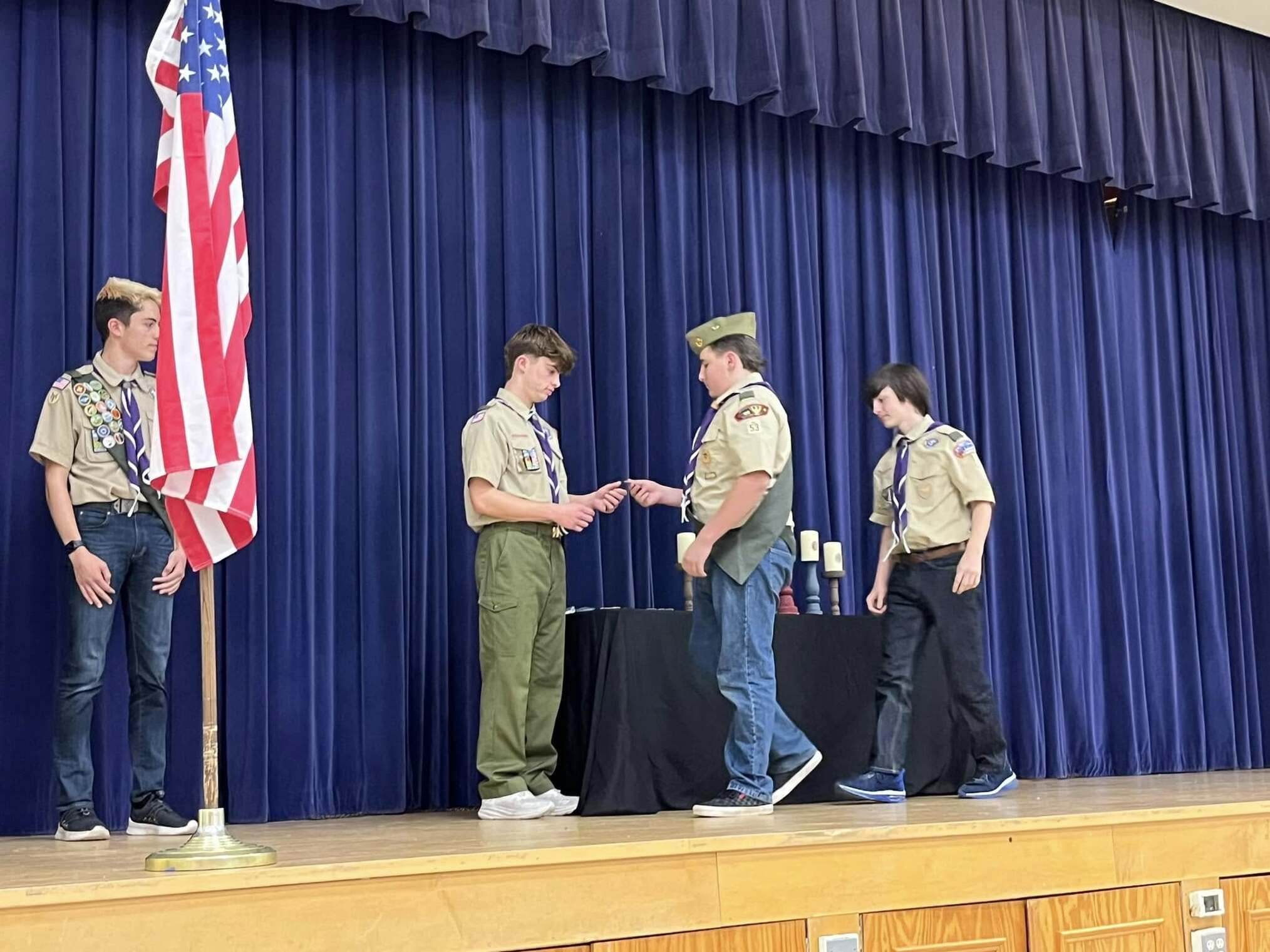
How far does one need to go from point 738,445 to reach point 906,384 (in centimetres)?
92

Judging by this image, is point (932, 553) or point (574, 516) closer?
point (574, 516)

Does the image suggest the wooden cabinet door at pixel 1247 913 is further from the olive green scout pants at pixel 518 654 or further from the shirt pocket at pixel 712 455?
the olive green scout pants at pixel 518 654

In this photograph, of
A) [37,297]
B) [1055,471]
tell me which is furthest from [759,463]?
[1055,471]

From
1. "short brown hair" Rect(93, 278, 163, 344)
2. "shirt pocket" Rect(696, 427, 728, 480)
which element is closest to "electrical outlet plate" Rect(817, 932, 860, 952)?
"shirt pocket" Rect(696, 427, 728, 480)

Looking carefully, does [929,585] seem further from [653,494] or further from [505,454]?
[505,454]

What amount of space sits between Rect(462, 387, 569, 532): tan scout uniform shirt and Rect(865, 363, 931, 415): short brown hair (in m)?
1.09

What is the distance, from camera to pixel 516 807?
3.96 meters

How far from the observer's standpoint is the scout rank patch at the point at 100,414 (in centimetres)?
387

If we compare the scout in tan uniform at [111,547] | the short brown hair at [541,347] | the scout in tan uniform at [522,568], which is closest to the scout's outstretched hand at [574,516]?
the scout in tan uniform at [522,568]

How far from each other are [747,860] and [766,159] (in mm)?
3542

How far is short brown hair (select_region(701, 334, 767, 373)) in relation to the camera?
3980 mm

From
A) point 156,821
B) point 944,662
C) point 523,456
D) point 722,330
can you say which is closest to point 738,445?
point 722,330

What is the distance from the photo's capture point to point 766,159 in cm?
584

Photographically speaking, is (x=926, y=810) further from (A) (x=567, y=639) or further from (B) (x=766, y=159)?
(B) (x=766, y=159)
